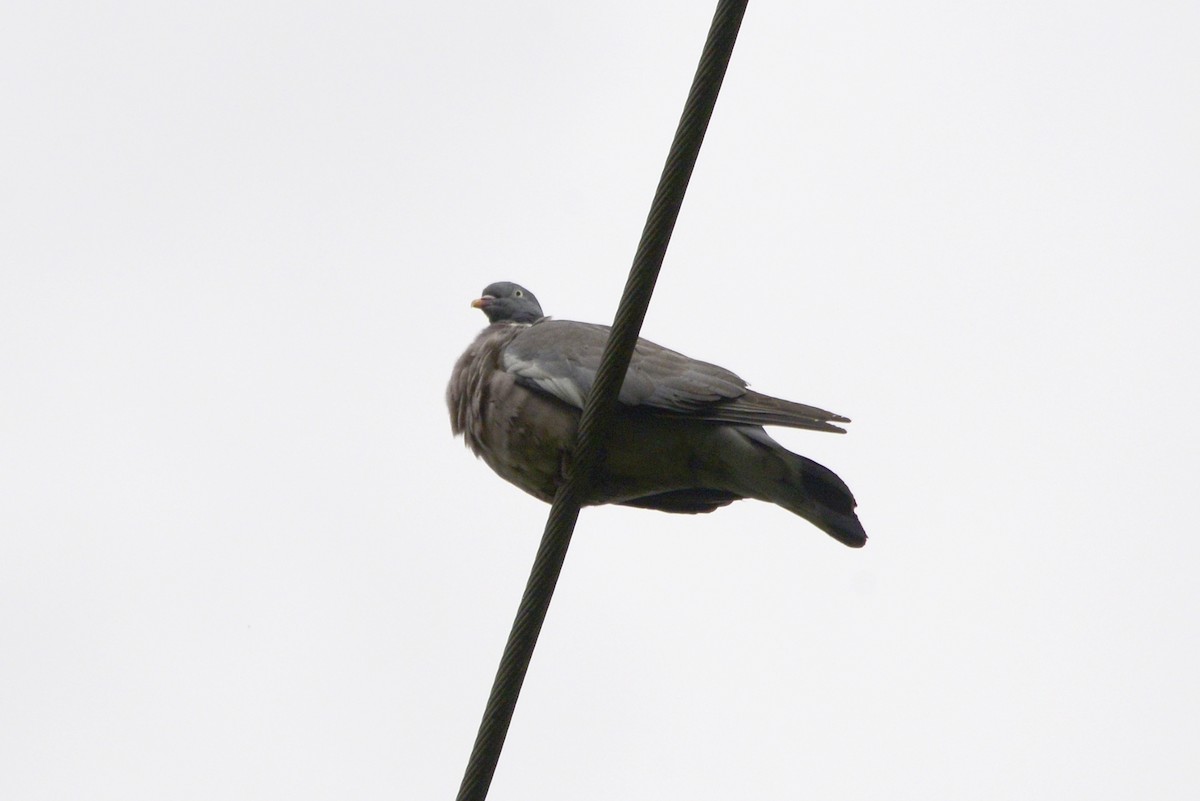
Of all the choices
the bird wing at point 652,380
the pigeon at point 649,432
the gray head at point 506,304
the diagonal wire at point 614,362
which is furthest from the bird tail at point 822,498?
the gray head at point 506,304

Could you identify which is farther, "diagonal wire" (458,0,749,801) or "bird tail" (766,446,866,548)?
"bird tail" (766,446,866,548)

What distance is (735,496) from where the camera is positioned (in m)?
4.43

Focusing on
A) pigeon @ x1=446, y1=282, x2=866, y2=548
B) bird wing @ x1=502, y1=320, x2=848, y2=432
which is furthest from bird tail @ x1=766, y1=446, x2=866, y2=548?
bird wing @ x1=502, y1=320, x2=848, y2=432

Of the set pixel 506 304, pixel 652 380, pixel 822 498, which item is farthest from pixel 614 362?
pixel 506 304

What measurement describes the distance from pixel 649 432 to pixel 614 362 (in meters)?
1.19

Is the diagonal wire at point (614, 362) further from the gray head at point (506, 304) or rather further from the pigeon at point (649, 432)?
the gray head at point (506, 304)

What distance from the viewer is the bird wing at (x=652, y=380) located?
3.90 m

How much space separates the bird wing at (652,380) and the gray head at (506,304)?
946mm

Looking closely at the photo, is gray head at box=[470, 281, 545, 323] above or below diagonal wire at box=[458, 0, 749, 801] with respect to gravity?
above

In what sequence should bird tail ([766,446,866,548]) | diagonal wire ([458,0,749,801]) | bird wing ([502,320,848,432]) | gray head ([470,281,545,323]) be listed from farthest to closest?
gray head ([470,281,545,323])
bird tail ([766,446,866,548])
bird wing ([502,320,848,432])
diagonal wire ([458,0,749,801])

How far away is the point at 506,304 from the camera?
18.5ft

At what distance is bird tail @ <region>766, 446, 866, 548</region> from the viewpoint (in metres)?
4.08

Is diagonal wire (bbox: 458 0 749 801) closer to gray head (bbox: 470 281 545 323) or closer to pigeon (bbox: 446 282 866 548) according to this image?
pigeon (bbox: 446 282 866 548)

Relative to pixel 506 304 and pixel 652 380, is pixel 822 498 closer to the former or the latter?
pixel 652 380
